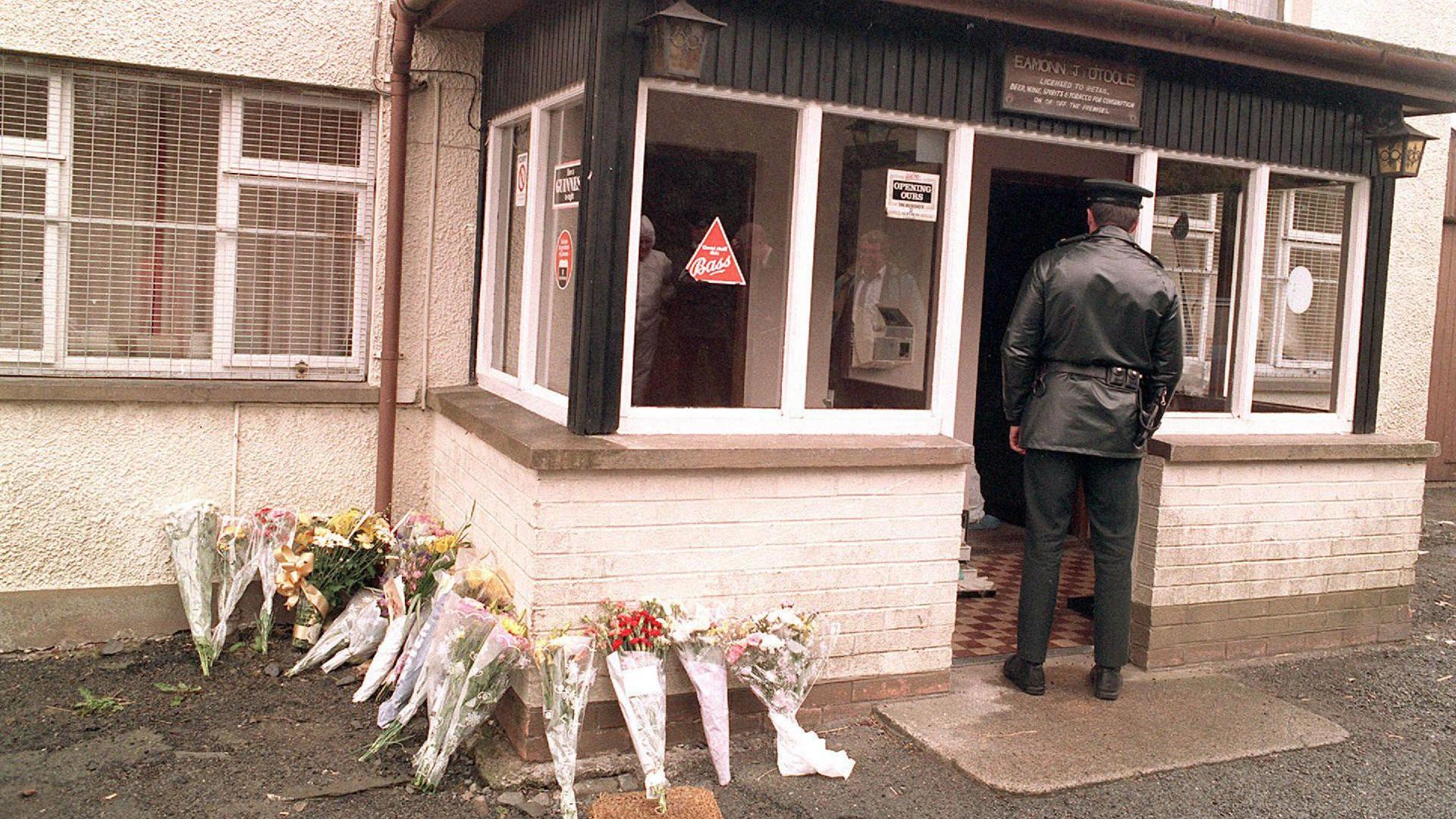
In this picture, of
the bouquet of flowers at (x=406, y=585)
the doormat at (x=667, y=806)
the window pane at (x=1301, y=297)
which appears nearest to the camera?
the doormat at (x=667, y=806)

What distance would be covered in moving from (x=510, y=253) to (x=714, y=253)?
4.50 ft

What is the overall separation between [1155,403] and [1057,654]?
4.36 feet

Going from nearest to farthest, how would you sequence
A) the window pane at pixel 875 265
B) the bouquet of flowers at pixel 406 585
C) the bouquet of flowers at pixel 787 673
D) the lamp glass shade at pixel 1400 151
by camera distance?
the bouquet of flowers at pixel 787 673
the bouquet of flowers at pixel 406 585
the window pane at pixel 875 265
the lamp glass shade at pixel 1400 151

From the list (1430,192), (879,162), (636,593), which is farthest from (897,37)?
(1430,192)

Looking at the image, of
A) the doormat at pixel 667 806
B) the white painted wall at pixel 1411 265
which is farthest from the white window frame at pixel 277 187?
the white painted wall at pixel 1411 265

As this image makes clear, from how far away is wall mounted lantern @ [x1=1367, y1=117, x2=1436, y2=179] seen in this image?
620 centimetres

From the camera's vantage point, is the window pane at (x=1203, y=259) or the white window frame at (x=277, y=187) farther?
the window pane at (x=1203, y=259)

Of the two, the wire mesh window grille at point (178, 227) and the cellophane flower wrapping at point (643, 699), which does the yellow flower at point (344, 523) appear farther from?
the cellophane flower wrapping at point (643, 699)

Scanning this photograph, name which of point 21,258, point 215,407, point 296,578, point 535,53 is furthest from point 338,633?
point 535,53

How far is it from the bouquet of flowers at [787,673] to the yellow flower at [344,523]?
1.99 metres

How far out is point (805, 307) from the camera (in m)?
5.12

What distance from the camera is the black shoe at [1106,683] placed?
5.38m

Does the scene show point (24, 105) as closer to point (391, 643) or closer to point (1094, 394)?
point (391, 643)

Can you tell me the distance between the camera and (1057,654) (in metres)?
5.94
